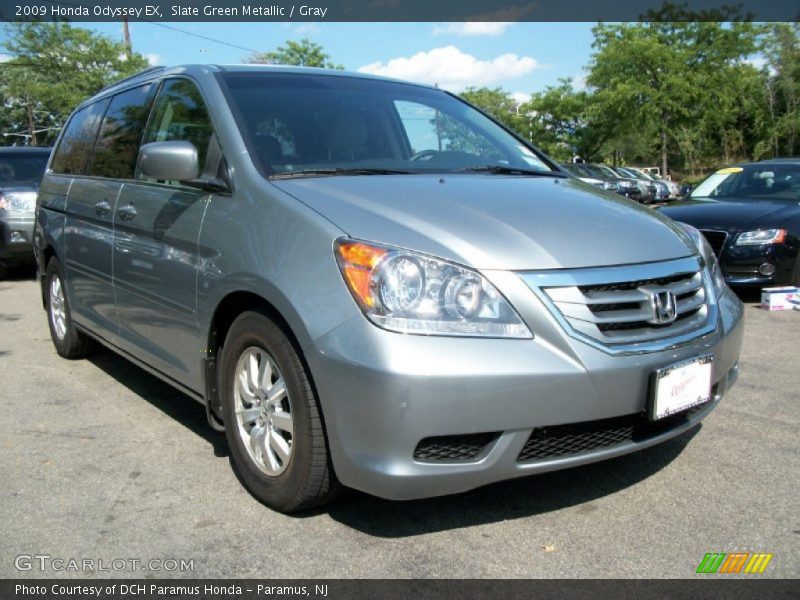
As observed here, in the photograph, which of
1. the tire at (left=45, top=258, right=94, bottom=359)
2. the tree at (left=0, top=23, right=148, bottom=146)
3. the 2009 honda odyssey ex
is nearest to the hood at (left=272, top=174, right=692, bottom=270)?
the 2009 honda odyssey ex

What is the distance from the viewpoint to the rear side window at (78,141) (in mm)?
4785

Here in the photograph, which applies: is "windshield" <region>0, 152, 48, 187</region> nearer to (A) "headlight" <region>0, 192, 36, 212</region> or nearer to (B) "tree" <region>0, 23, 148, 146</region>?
(A) "headlight" <region>0, 192, 36, 212</region>

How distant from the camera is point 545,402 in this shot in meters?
2.43

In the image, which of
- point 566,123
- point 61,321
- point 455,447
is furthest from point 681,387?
point 566,123

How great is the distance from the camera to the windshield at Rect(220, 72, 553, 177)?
328 cm

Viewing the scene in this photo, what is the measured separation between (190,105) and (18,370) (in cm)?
265

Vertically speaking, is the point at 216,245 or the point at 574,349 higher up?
the point at 216,245

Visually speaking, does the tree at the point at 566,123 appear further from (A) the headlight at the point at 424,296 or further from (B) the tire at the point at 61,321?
(A) the headlight at the point at 424,296

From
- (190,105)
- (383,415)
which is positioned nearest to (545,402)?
(383,415)

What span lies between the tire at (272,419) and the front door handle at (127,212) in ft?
3.78

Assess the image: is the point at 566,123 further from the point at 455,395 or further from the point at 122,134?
the point at 455,395

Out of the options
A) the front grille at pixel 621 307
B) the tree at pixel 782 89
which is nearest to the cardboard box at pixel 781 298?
the front grille at pixel 621 307

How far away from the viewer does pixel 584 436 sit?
2613 millimetres

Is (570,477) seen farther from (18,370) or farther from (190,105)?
(18,370)
